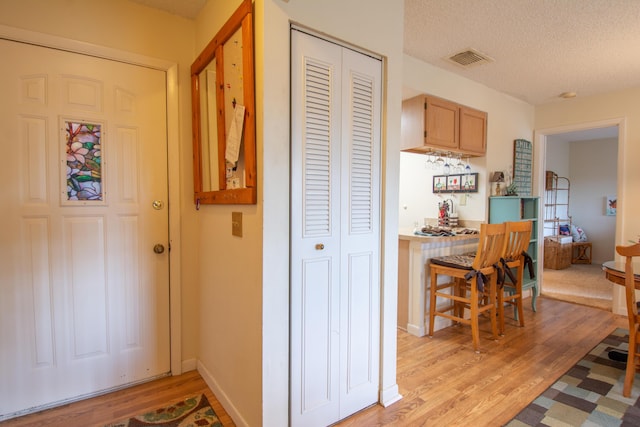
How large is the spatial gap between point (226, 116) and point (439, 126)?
2250 mm

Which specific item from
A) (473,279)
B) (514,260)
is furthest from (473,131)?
(473,279)

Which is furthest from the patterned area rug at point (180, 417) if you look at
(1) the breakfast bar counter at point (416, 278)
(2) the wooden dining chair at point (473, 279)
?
(2) the wooden dining chair at point (473, 279)

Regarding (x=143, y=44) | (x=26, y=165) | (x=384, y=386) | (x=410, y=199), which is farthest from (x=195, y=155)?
(x=410, y=199)

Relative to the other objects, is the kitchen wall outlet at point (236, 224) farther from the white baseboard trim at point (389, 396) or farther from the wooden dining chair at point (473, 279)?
the wooden dining chair at point (473, 279)

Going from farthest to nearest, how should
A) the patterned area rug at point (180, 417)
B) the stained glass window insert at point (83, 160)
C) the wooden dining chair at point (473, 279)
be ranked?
the wooden dining chair at point (473, 279)
the stained glass window insert at point (83, 160)
the patterned area rug at point (180, 417)

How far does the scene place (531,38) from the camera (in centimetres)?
256

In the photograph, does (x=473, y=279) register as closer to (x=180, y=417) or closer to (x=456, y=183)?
(x=456, y=183)

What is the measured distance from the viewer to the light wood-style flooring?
1.84 meters

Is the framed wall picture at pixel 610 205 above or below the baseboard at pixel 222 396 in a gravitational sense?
above

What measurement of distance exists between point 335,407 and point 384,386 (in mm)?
357

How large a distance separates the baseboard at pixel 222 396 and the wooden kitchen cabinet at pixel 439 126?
2640mm

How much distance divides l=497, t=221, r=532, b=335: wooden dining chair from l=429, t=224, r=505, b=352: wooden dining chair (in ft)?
0.36

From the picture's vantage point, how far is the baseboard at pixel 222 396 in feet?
5.67

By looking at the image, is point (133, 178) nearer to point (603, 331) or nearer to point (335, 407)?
point (335, 407)
